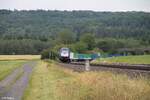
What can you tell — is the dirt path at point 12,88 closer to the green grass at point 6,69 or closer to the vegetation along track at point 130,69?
the green grass at point 6,69

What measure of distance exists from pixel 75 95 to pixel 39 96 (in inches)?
142

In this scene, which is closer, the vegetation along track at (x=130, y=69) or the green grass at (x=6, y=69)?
the vegetation along track at (x=130, y=69)

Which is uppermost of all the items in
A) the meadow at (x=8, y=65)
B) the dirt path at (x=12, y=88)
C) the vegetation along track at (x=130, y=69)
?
the vegetation along track at (x=130, y=69)

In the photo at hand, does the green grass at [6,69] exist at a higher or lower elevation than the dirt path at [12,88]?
lower

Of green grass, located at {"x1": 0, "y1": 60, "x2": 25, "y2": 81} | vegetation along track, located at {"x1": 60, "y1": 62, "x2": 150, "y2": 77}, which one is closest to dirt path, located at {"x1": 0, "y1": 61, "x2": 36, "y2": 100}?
green grass, located at {"x1": 0, "y1": 60, "x2": 25, "y2": 81}

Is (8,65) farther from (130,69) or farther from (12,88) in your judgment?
(130,69)

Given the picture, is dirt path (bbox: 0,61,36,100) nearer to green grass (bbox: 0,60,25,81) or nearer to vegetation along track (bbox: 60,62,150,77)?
green grass (bbox: 0,60,25,81)

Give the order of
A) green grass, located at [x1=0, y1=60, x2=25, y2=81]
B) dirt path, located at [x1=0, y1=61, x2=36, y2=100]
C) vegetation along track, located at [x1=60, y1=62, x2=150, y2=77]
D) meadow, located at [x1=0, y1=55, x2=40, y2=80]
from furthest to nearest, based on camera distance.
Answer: meadow, located at [x1=0, y1=55, x2=40, y2=80] → green grass, located at [x1=0, y1=60, x2=25, y2=81] → dirt path, located at [x1=0, y1=61, x2=36, y2=100] → vegetation along track, located at [x1=60, y1=62, x2=150, y2=77]

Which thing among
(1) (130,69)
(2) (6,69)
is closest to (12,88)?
(1) (130,69)

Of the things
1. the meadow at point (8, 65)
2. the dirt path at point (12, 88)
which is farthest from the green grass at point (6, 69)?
the dirt path at point (12, 88)

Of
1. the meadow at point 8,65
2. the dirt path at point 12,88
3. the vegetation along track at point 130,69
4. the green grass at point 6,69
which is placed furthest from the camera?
the meadow at point 8,65

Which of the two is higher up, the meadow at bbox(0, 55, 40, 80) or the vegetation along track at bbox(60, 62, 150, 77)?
the vegetation along track at bbox(60, 62, 150, 77)

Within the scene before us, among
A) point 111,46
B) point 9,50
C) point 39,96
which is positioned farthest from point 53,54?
point 39,96

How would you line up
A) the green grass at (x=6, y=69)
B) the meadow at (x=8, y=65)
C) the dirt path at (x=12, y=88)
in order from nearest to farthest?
1. the dirt path at (x=12, y=88)
2. the green grass at (x=6, y=69)
3. the meadow at (x=8, y=65)
